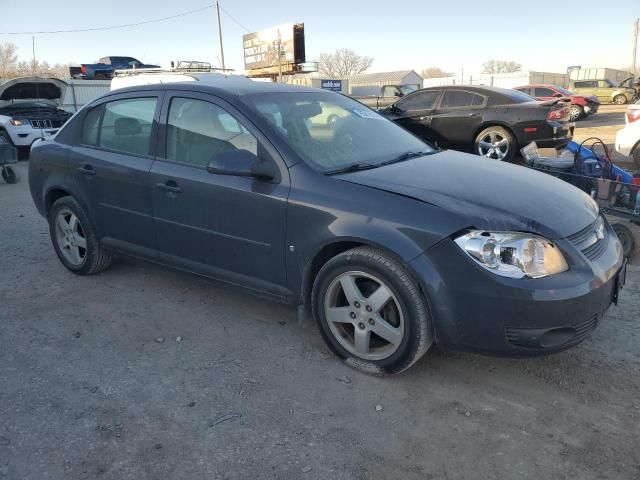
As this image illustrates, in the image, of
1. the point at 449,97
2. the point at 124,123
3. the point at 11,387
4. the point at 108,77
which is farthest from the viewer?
the point at 108,77

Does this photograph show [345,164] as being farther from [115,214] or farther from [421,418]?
[115,214]

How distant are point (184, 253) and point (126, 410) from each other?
1.27 m

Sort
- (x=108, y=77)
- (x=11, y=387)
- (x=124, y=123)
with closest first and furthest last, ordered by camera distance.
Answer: (x=11, y=387) → (x=124, y=123) → (x=108, y=77)

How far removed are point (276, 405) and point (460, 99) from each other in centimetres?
872

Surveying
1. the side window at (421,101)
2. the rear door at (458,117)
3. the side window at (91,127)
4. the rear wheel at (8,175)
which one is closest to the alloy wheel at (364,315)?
the side window at (91,127)

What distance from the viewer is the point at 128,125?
4.10 metres

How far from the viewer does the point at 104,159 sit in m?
4.14

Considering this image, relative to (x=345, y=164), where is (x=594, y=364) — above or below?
below

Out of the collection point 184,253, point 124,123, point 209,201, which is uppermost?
point 124,123

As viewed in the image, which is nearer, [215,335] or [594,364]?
[594,364]

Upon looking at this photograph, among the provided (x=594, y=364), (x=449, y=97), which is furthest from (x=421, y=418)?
(x=449, y=97)

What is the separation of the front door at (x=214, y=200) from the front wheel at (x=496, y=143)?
6.99 metres

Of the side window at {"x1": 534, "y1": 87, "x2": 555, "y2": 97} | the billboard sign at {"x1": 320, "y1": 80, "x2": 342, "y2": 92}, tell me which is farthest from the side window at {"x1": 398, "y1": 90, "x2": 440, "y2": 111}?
the billboard sign at {"x1": 320, "y1": 80, "x2": 342, "y2": 92}

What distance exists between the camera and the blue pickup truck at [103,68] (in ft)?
83.8
